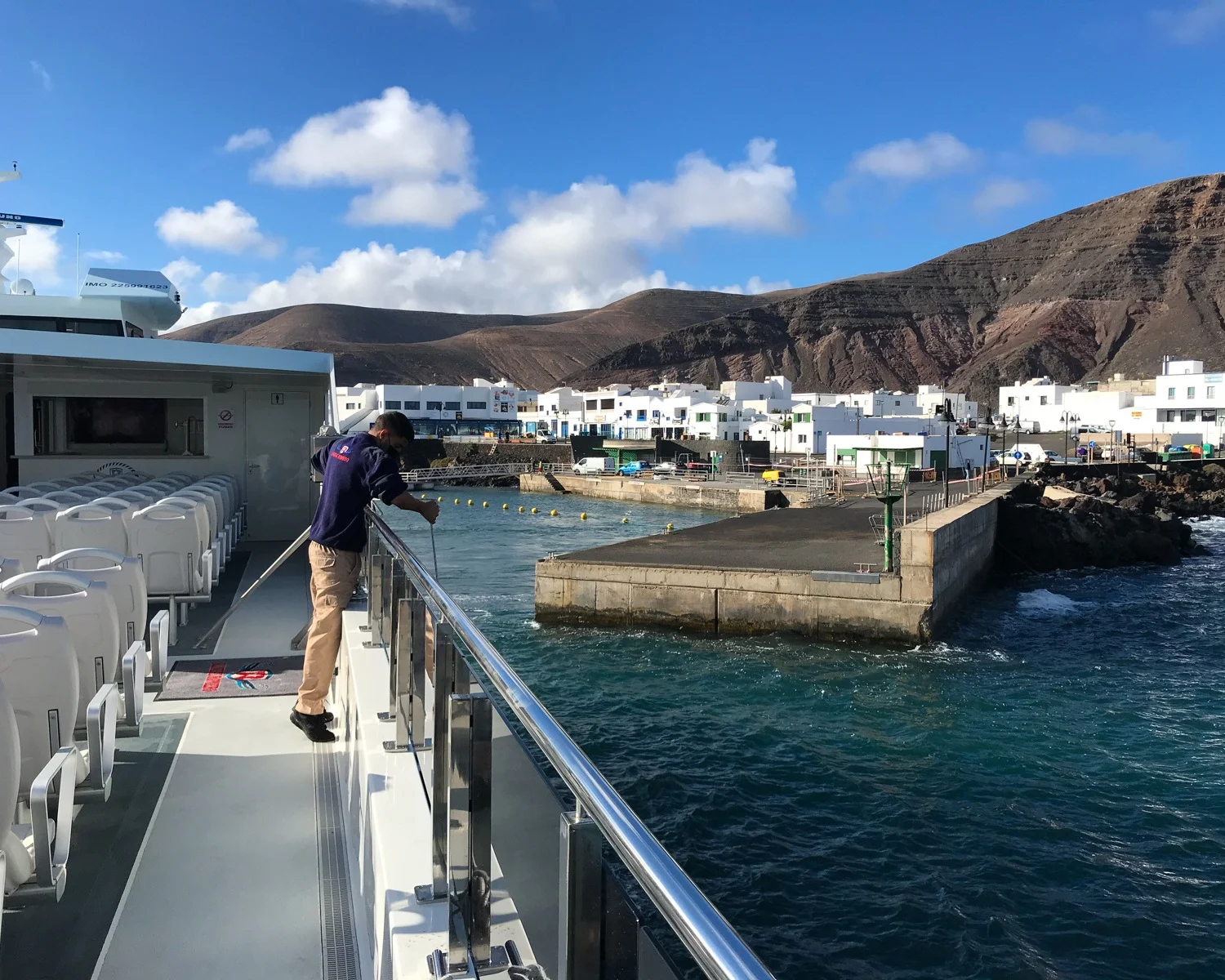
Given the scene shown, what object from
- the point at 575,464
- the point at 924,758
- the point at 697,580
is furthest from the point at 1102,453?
the point at 924,758

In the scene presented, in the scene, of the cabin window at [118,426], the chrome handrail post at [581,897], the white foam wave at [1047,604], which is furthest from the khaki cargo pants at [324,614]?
the white foam wave at [1047,604]

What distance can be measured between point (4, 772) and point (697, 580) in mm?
16938

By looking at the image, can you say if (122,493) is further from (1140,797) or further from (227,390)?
(1140,797)

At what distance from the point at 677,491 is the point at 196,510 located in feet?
154

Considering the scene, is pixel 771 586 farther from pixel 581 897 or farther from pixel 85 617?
pixel 581 897

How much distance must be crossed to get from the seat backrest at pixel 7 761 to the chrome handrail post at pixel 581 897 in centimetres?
172

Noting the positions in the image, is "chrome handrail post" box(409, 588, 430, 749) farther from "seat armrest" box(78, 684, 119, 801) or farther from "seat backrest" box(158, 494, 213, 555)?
"seat backrest" box(158, 494, 213, 555)

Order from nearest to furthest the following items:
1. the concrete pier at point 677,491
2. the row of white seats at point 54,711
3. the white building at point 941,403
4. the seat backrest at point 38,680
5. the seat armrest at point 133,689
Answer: the row of white seats at point 54,711
the seat backrest at point 38,680
the seat armrest at point 133,689
the concrete pier at point 677,491
the white building at point 941,403

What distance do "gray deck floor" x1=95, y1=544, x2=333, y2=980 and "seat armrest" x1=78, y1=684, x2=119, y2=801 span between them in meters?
0.27

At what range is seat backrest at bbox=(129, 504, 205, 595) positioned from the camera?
270 inches

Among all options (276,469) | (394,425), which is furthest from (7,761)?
(276,469)

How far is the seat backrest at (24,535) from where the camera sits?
6.36m

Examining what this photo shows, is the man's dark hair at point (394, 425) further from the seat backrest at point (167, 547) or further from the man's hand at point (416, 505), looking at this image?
the seat backrest at point (167, 547)

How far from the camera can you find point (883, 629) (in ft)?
59.0
